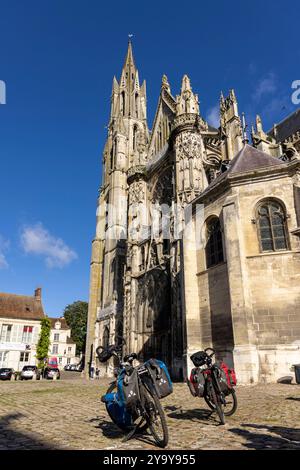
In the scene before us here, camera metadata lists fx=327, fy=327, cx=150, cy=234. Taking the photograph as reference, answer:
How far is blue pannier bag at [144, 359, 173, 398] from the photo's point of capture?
3.95 metres

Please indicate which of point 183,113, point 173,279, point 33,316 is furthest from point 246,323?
point 33,316

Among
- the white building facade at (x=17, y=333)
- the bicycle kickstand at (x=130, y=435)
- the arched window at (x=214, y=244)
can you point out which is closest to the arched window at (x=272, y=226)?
the arched window at (x=214, y=244)

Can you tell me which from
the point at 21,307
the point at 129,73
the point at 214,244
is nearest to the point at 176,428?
the point at 214,244

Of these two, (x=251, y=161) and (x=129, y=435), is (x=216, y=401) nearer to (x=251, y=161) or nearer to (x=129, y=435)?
(x=129, y=435)

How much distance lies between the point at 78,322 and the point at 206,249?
45.0m

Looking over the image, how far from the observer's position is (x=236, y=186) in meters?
13.8

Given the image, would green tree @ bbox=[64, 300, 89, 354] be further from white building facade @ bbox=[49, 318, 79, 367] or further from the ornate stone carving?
the ornate stone carving

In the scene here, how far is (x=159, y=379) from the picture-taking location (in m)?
4.00

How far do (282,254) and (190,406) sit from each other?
752 centimetres

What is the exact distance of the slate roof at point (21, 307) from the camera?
35.8 m

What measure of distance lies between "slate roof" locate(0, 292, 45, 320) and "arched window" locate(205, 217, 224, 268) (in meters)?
28.0

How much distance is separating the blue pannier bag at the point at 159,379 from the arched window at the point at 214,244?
10.3 meters

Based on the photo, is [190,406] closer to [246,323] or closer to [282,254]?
[246,323]

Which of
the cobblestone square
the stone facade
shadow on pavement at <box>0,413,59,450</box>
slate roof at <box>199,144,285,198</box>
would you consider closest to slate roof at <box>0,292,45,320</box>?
the stone facade
